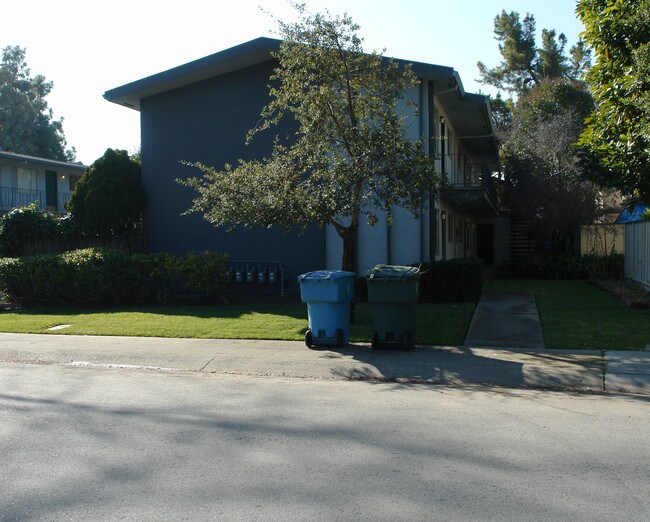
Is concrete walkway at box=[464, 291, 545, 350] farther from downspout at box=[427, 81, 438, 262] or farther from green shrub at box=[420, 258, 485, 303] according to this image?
downspout at box=[427, 81, 438, 262]

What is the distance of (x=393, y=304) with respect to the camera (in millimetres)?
10812

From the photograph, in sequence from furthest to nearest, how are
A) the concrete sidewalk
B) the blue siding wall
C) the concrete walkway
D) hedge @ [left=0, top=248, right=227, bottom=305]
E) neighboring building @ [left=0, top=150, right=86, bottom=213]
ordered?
neighboring building @ [left=0, top=150, right=86, bottom=213]
the blue siding wall
hedge @ [left=0, top=248, right=227, bottom=305]
the concrete walkway
the concrete sidewalk

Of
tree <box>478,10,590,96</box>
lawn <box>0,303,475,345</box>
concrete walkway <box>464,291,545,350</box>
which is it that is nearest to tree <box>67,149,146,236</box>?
lawn <box>0,303,475,345</box>

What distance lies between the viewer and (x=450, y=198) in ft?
61.3

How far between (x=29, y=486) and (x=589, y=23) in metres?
13.1

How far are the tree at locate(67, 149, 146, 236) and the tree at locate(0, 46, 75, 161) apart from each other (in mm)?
37284

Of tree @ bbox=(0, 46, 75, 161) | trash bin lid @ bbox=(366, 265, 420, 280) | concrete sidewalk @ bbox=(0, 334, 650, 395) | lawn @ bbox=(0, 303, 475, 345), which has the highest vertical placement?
tree @ bbox=(0, 46, 75, 161)

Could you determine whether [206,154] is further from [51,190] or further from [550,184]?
[51,190]

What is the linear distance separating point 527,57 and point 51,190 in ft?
112

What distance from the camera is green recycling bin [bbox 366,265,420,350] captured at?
1073 cm

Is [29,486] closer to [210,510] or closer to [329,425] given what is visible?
[210,510]

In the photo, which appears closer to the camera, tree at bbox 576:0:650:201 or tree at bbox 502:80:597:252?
tree at bbox 576:0:650:201

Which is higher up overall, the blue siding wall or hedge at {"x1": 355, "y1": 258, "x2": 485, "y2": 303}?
the blue siding wall

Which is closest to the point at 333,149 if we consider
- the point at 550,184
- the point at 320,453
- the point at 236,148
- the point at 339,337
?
the point at 339,337
